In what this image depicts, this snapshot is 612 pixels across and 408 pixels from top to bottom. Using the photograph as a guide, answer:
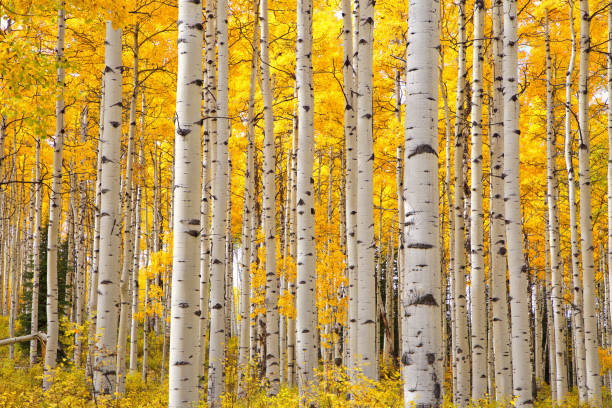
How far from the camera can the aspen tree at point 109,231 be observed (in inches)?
225

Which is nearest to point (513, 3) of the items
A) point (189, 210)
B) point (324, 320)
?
point (189, 210)

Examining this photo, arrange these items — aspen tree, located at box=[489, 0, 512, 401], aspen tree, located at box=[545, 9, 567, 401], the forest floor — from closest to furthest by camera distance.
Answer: the forest floor, aspen tree, located at box=[489, 0, 512, 401], aspen tree, located at box=[545, 9, 567, 401]

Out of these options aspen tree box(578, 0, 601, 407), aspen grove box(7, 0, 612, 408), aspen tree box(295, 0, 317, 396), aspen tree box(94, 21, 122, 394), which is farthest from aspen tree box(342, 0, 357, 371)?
aspen tree box(578, 0, 601, 407)

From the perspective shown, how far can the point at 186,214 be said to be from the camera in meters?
3.97

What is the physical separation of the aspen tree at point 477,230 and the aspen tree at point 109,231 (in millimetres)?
4513

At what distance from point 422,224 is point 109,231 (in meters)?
4.04

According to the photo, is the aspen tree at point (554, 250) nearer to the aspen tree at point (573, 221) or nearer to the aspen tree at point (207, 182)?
the aspen tree at point (573, 221)

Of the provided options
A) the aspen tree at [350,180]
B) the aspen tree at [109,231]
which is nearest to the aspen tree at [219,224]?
the aspen tree at [109,231]

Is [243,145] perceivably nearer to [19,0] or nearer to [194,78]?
[19,0]

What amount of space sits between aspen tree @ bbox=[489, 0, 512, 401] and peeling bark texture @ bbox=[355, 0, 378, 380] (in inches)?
64.0

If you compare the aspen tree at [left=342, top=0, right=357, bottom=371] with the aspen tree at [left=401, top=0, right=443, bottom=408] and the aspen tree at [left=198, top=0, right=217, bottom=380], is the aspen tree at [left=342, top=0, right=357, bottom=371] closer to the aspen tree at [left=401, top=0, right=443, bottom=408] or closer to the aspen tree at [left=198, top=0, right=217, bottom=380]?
the aspen tree at [left=198, top=0, right=217, bottom=380]

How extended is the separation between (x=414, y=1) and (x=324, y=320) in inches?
375

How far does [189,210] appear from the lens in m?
3.98

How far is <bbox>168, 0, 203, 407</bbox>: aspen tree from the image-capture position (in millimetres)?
3959
